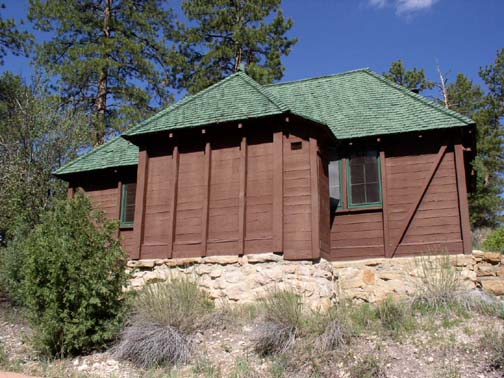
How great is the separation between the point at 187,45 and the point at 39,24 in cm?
643

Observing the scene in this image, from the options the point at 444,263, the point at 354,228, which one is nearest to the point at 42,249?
the point at 354,228

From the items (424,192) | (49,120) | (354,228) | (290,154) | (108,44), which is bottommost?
(354,228)

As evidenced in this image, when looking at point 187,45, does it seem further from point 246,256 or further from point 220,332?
point 220,332

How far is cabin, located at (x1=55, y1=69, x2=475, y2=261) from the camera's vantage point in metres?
11.0

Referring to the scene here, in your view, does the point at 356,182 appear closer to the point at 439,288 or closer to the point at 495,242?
the point at 439,288

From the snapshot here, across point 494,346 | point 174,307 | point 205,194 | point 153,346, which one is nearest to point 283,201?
point 205,194

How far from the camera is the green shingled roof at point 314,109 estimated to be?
11.8 meters

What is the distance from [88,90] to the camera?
22328 mm

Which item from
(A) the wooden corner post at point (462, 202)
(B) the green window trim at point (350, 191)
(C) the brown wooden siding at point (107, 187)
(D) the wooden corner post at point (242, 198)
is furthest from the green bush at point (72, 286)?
(A) the wooden corner post at point (462, 202)

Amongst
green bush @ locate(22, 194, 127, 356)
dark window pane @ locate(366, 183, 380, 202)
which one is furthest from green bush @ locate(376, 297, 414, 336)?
green bush @ locate(22, 194, 127, 356)

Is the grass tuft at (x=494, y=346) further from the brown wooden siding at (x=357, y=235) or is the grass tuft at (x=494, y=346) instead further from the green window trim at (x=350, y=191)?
the green window trim at (x=350, y=191)

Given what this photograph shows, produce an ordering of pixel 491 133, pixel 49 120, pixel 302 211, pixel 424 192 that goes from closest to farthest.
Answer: pixel 302 211
pixel 424 192
pixel 49 120
pixel 491 133

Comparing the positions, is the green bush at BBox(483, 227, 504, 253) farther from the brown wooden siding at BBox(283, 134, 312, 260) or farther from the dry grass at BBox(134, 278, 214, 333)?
the dry grass at BBox(134, 278, 214, 333)

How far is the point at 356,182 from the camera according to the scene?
1211 centimetres
